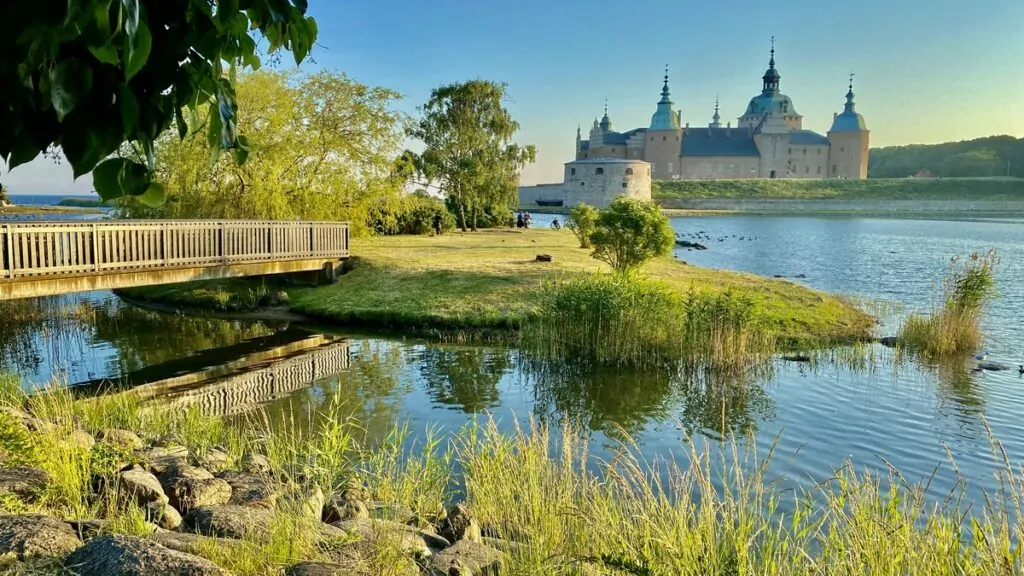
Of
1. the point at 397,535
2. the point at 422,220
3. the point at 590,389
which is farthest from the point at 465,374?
the point at 422,220

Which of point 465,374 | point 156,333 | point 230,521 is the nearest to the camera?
point 230,521

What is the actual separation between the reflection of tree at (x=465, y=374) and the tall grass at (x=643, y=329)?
35.9 inches

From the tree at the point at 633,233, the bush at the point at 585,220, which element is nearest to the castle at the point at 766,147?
the bush at the point at 585,220

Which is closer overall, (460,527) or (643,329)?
(460,527)

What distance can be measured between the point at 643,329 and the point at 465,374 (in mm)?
3422

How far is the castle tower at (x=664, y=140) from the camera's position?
125750 millimetres

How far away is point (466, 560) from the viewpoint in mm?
4516

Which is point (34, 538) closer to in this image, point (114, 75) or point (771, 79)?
point (114, 75)

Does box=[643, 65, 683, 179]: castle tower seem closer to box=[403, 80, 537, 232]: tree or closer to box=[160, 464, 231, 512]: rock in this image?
box=[403, 80, 537, 232]: tree

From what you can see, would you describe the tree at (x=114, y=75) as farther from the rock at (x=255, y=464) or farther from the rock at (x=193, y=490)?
the rock at (x=255, y=464)

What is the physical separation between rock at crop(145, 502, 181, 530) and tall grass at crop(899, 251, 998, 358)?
13665 millimetres

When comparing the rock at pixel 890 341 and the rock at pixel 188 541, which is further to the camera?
the rock at pixel 890 341

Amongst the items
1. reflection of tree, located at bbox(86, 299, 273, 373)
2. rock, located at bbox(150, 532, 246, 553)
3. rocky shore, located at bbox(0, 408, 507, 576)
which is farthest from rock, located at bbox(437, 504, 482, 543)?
reflection of tree, located at bbox(86, 299, 273, 373)

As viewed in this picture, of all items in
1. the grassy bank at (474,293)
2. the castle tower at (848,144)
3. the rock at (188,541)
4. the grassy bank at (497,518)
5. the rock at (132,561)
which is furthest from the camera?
the castle tower at (848,144)
